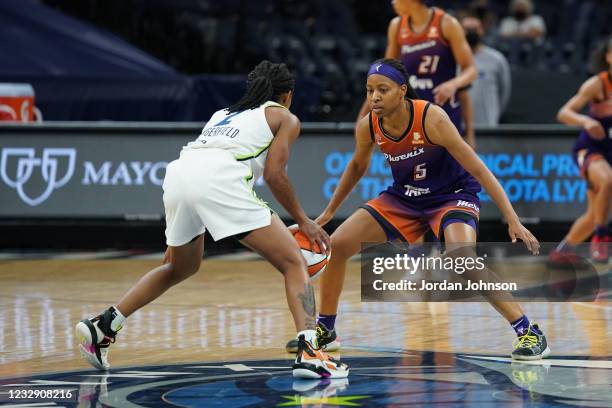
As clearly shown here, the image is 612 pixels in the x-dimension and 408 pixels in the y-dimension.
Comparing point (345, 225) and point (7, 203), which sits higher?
point (7, 203)

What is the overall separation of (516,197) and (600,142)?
140cm

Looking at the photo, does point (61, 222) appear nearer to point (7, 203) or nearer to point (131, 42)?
point (7, 203)

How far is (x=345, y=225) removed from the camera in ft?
27.3

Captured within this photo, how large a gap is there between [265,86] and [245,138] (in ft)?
1.18

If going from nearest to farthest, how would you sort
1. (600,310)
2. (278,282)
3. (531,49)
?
(600,310) < (278,282) < (531,49)

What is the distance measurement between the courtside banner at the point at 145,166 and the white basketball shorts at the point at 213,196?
6.58m

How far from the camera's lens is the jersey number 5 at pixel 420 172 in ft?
27.1

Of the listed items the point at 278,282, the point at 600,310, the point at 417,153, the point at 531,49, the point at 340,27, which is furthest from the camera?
the point at 340,27

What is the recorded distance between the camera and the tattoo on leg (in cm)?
729

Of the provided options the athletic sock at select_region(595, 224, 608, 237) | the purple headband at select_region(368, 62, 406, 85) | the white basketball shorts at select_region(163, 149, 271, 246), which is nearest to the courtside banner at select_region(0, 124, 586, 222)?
the athletic sock at select_region(595, 224, 608, 237)

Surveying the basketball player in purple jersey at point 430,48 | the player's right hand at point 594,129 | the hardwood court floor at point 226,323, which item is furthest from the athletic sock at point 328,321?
the player's right hand at point 594,129

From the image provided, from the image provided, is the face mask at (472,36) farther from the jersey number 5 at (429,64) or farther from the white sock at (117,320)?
the white sock at (117,320)

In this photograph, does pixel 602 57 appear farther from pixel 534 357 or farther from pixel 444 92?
pixel 534 357

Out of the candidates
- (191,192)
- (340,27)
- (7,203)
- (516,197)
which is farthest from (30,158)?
(340,27)
